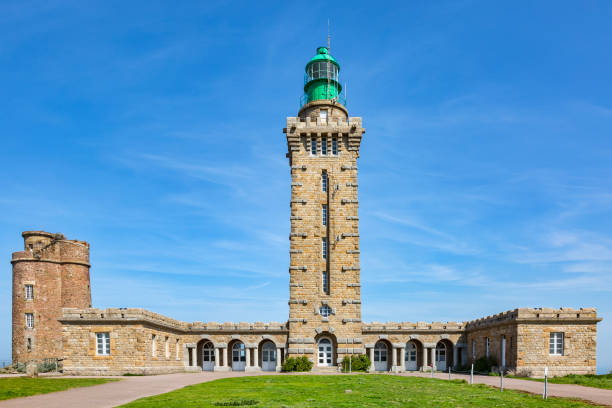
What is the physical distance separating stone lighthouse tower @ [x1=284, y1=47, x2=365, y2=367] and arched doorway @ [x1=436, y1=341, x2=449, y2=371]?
8207 mm

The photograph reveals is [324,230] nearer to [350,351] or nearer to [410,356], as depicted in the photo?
[350,351]

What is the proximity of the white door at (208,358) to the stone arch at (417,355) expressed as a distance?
17.1m

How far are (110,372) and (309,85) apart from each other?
28843 mm

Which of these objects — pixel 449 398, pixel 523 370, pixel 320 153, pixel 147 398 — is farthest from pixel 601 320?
pixel 147 398

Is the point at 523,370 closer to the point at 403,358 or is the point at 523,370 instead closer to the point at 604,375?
the point at 604,375

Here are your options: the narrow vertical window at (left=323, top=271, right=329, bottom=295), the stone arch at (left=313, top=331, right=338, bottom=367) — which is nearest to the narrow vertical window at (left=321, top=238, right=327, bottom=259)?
the narrow vertical window at (left=323, top=271, right=329, bottom=295)

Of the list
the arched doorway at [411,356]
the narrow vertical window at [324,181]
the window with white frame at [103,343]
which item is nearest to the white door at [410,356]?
the arched doorway at [411,356]

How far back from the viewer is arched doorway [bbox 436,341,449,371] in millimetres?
39031

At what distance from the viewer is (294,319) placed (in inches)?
1419

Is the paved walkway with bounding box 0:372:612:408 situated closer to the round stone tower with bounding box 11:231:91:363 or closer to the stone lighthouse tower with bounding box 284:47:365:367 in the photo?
the stone lighthouse tower with bounding box 284:47:365:367

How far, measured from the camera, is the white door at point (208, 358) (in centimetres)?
3922

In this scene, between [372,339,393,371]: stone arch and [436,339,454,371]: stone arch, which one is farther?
[436,339,454,371]: stone arch

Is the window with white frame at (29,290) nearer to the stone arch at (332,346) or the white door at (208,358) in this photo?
the white door at (208,358)

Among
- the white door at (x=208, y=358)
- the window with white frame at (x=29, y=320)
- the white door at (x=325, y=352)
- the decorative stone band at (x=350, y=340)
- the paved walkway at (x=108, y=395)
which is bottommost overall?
the white door at (x=208, y=358)
